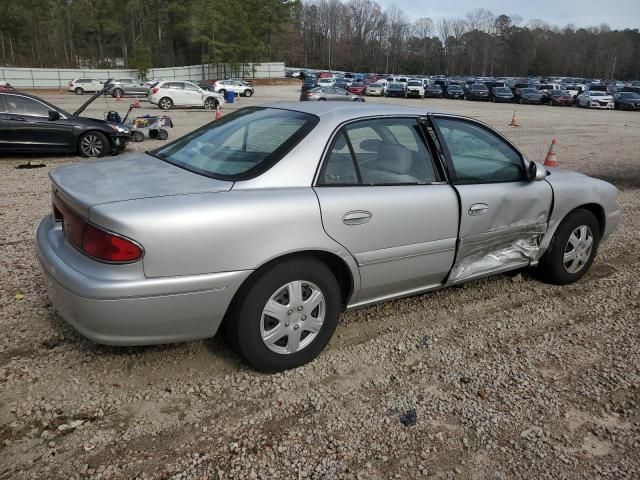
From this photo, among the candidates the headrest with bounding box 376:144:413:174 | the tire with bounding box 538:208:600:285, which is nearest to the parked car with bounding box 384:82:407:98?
the tire with bounding box 538:208:600:285

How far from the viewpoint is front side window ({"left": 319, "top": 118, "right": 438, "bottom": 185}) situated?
10.4 feet

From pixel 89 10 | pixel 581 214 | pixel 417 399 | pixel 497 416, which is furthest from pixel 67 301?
pixel 89 10

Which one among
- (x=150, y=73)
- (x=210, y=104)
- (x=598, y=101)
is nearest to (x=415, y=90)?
(x=598, y=101)

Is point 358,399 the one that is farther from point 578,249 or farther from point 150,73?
point 150,73

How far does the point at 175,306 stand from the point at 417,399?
1429mm

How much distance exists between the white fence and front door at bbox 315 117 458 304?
56.4m

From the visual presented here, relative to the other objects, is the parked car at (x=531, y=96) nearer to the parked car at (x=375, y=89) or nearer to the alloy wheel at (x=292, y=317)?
the parked car at (x=375, y=89)

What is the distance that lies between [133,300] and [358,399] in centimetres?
132

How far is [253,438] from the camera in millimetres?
Result: 2559

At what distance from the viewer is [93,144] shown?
11016 mm

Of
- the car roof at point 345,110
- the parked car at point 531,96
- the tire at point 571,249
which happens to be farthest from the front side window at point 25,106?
the parked car at point 531,96

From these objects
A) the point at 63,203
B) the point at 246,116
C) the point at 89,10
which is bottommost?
the point at 63,203

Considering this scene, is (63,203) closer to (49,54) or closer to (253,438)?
(253,438)

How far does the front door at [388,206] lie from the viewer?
10.1 feet
